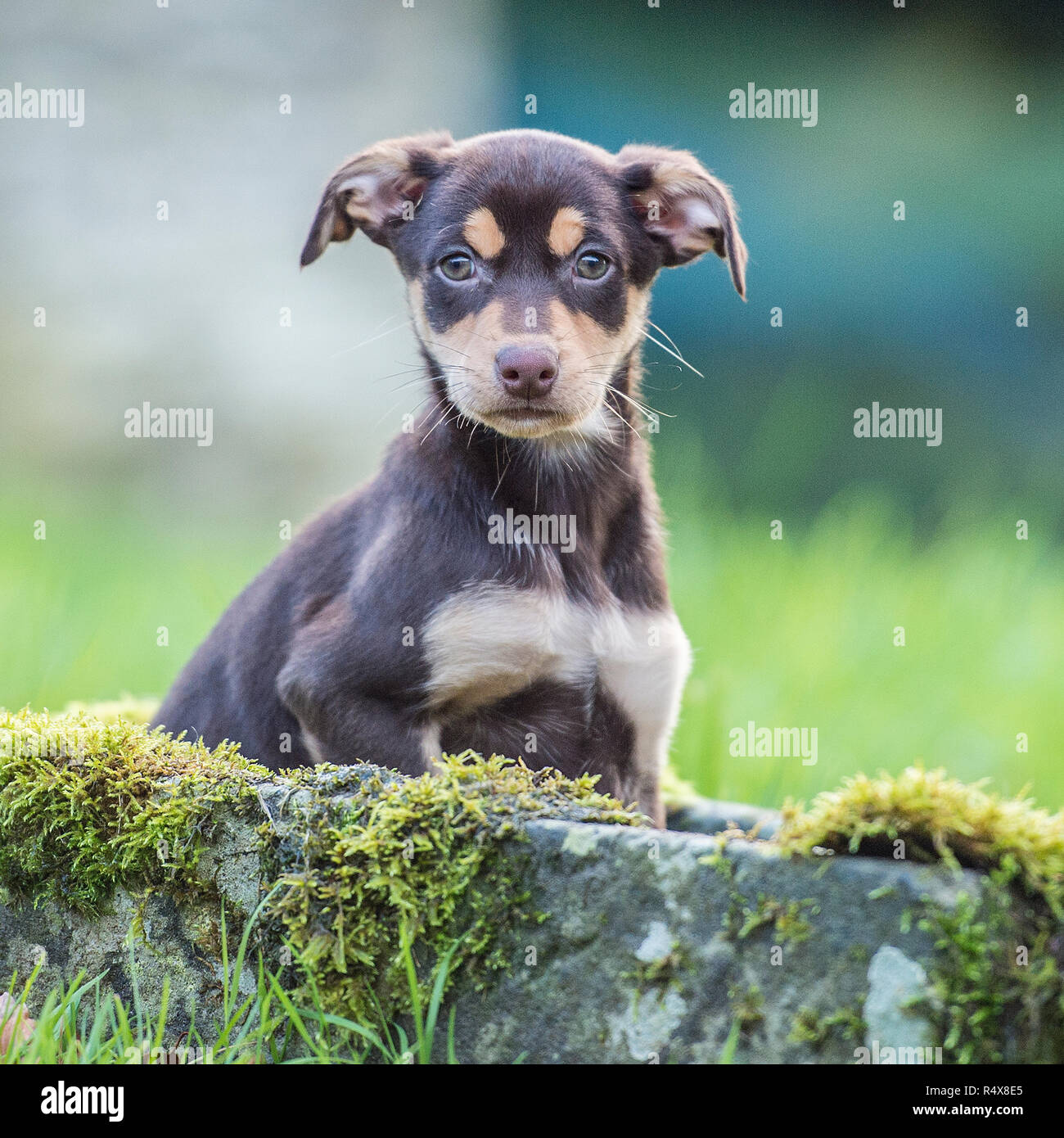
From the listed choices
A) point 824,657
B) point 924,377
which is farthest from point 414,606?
Answer: point 924,377

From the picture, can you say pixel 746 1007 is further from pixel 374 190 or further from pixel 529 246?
pixel 374 190

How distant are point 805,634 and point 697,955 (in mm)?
3786

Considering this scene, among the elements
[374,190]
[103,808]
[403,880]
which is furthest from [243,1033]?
[374,190]

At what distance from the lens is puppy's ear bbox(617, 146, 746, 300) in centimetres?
332

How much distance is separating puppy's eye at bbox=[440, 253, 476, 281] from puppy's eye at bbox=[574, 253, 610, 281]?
28 cm

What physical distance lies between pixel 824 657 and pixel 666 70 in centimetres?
502

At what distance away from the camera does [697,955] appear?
2004mm

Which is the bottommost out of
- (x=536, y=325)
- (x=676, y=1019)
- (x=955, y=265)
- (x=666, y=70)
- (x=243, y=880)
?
(x=676, y=1019)

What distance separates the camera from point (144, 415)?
33.9 ft

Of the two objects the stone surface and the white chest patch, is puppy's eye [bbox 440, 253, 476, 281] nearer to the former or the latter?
the white chest patch

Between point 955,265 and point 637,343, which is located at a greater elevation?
point 955,265

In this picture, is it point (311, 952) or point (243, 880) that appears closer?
point (311, 952)

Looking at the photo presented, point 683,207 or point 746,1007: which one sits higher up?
point 683,207

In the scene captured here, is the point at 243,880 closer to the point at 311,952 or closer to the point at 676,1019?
the point at 311,952
